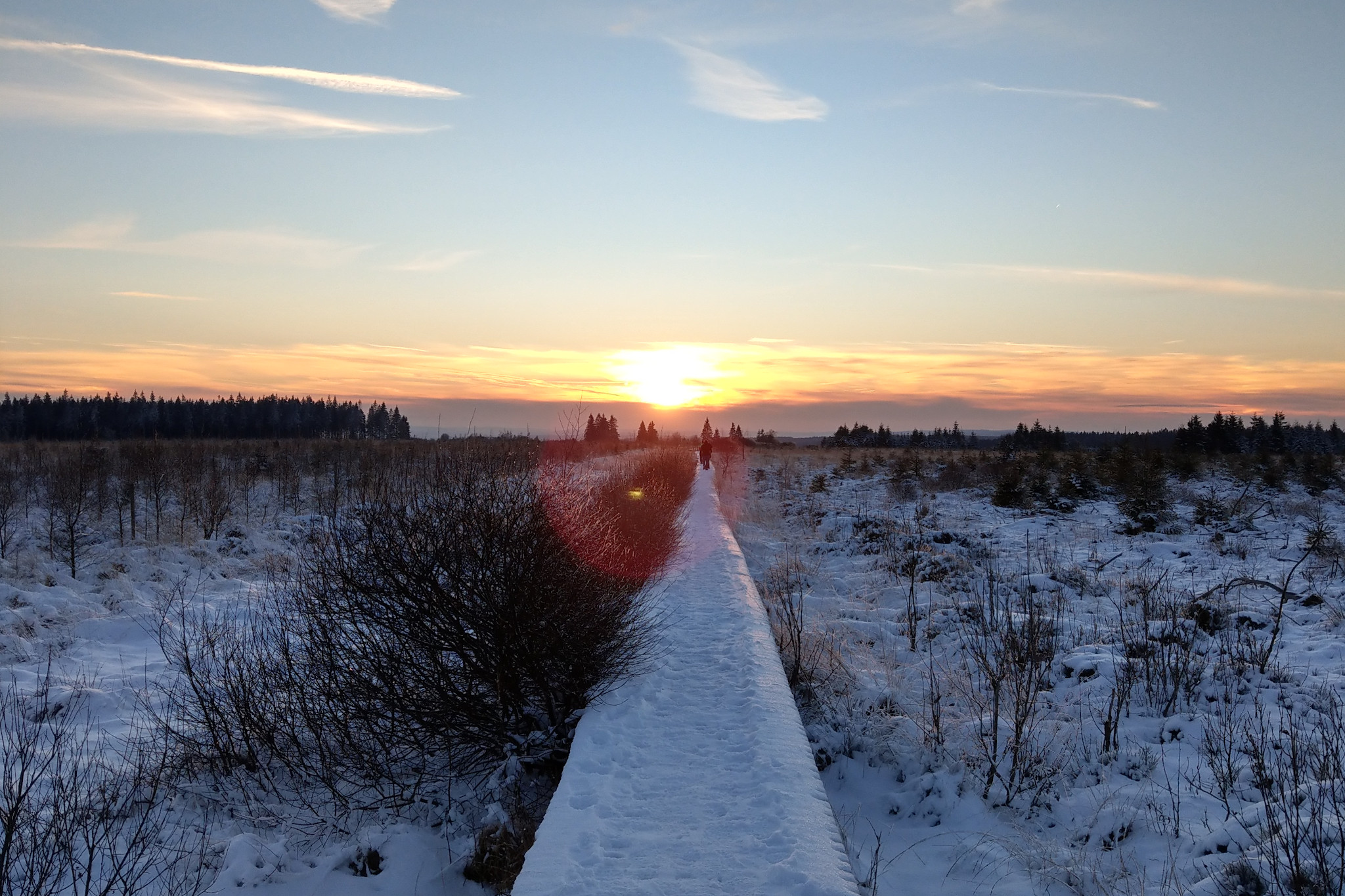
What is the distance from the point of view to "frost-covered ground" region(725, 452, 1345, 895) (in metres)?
5.07

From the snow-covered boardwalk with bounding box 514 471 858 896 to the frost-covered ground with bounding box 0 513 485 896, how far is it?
1.12 metres

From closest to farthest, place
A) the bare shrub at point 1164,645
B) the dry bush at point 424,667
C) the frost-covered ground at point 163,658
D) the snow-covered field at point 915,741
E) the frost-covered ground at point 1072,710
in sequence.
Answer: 1. the snow-covered field at point 915,741
2. the frost-covered ground at point 1072,710
3. the frost-covered ground at point 163,658
4. the dry bush at point 424,667
5. the bare shrub at point 1164,645

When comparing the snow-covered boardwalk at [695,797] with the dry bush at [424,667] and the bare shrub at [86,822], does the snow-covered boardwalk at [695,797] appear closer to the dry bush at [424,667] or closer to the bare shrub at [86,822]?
the dry bush at [424,667]

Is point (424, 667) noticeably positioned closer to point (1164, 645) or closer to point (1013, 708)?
point (1013, 708)

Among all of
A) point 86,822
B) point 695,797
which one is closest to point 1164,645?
point 695,797

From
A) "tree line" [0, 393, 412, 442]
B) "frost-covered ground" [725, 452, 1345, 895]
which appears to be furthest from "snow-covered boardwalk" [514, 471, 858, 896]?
"tree line" [0, 393, 412, 442]

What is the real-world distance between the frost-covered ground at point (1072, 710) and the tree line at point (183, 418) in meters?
63.0

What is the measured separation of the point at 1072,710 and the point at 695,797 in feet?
14.5

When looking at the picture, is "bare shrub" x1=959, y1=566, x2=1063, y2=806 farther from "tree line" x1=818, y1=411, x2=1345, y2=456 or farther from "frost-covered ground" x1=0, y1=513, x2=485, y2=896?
"tree line" x1=818, y1=411, x2=1345, y2=456

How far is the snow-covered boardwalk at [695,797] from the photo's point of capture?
13.2ft

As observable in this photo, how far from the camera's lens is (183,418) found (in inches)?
3297

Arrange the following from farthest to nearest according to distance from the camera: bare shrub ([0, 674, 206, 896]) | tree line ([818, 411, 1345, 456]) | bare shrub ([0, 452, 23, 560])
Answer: tree line ([818, 411, 1345, 456]) → bare shrub ([0, 452, 23, 560]) → bare shrub ([0, 674, 206, 896])

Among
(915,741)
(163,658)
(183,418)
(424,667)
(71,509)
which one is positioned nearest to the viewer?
(424,667)

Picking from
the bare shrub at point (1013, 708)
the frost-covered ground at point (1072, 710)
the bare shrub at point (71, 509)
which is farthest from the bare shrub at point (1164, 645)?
the bare shrub at point (71, 509)
